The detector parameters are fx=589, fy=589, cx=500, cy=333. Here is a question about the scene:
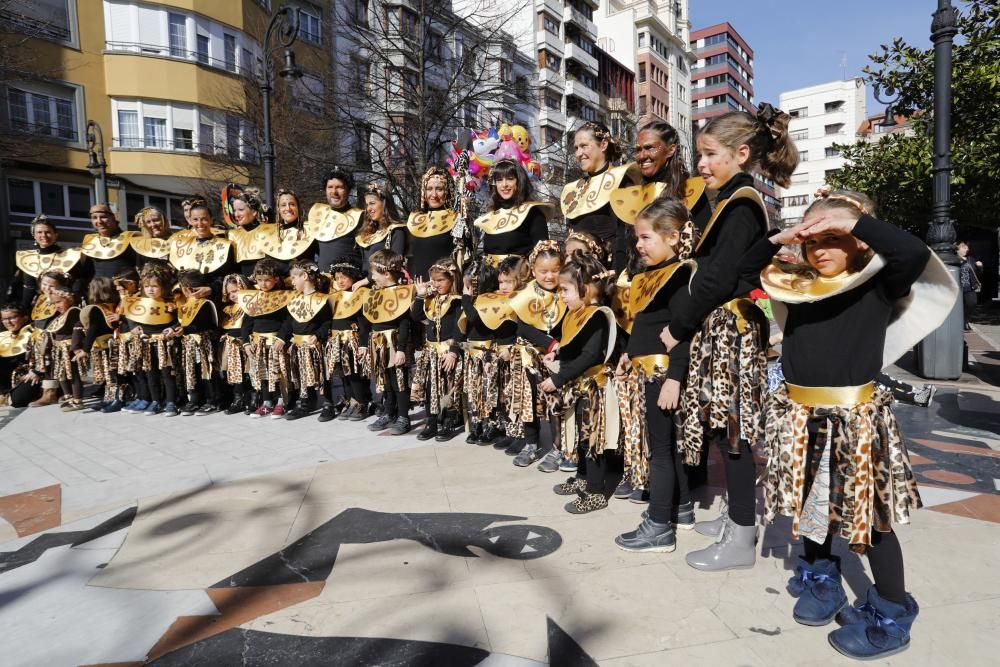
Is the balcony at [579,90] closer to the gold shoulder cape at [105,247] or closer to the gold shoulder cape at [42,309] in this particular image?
the gold shoulder cape at [105,247]

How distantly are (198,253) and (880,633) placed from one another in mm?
6946

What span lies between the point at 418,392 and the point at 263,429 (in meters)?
1.70

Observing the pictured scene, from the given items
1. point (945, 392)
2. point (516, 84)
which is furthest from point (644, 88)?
point (945, 392)

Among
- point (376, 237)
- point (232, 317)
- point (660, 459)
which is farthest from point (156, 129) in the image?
point (660, 459)

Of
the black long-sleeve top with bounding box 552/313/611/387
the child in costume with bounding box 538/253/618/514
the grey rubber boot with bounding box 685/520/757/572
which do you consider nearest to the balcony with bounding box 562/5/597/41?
the child in costume with bounding box 538/253/618/514

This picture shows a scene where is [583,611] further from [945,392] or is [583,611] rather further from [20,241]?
[20,241]

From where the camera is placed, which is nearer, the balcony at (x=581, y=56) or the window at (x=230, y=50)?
the window at (x=230, y=50)

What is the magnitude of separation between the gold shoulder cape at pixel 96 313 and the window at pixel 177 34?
17.0 m

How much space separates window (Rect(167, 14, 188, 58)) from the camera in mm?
19922

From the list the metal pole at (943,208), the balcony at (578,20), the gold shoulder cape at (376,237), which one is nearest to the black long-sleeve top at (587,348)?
the gold shoulder cape at (376,237)

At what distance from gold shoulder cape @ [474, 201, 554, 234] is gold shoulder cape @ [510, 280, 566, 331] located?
0.58 meters

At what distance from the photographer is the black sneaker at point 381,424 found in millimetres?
5457

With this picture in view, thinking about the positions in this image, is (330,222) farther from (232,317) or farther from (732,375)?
(732,375)

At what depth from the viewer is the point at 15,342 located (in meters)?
7.40
